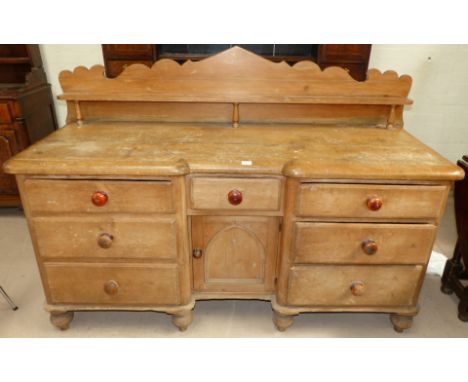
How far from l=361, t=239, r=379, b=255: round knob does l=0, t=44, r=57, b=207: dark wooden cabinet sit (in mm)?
2713

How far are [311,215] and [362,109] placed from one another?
850 millimetres

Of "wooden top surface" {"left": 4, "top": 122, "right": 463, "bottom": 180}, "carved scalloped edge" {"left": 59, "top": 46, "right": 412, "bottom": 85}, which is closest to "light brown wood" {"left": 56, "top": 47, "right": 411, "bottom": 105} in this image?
"carved scalloped edge" {"left": 59, "top": 46, "right": 412, "bottom": 85}

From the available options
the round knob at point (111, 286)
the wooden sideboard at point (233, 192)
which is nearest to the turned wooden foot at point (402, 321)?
the wooden sideboard at point (233, 192)

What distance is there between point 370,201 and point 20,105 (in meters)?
2.71

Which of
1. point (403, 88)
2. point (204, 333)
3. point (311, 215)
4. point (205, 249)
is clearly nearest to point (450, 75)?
point (403, 88)

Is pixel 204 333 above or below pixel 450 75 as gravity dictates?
below

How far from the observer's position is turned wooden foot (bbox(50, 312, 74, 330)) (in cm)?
194

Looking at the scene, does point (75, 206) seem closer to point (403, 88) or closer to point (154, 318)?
point (154, 318)

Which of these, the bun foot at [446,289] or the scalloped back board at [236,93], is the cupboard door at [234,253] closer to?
the scalloped back board at [236,93]

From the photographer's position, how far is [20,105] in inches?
111

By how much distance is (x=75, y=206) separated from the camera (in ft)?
5.38

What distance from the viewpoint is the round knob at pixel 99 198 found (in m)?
1.60

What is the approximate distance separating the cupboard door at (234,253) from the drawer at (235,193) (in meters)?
0.11

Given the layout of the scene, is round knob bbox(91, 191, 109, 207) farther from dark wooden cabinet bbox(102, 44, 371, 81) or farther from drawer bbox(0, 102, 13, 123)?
drawer bbox(0, 102, 13, 123)
